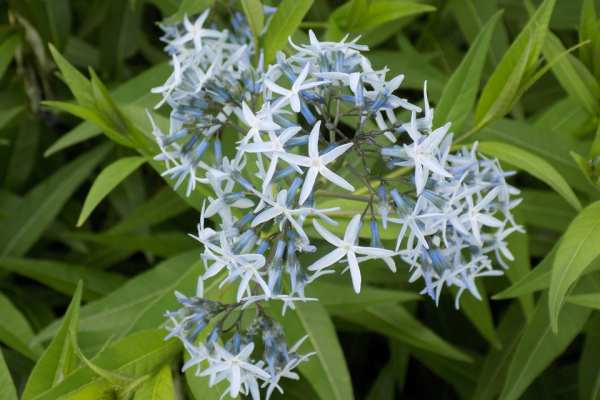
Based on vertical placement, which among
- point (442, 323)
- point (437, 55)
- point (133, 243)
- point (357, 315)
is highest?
point (437, 55)

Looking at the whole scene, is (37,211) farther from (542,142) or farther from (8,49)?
(542,142)

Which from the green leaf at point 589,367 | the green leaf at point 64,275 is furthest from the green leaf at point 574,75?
the green leaf at point 64,275

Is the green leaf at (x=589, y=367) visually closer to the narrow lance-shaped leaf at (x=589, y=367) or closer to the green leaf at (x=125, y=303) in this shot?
the narrow lance-shaped leaf at (x=589, y=367)

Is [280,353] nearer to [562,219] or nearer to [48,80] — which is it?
[562,219]

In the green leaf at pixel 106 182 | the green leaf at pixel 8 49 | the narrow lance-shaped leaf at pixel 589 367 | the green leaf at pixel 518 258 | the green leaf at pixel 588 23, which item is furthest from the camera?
the green leaf at pixel 8 49

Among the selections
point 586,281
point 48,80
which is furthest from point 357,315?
point 48,80

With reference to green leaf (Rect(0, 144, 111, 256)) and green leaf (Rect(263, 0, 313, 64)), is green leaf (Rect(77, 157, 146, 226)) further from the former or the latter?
green leaf (Rect(0, 144, 111, 256))
